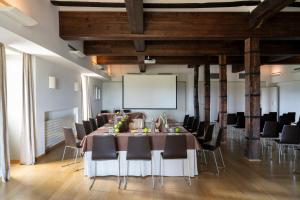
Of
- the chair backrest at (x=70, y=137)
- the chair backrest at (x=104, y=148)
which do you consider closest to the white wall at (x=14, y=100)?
the chair backrest at (x=70, y=137)

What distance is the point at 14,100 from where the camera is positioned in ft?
20.6

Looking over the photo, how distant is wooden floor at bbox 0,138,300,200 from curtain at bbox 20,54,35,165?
27 centimetres

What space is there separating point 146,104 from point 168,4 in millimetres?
8374

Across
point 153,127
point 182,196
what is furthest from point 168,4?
point 182,196

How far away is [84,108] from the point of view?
11.5 meters

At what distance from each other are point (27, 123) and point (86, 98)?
553 cm

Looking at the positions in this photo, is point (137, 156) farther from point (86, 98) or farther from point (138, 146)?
point (86, 98)

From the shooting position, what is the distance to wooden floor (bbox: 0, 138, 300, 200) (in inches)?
159

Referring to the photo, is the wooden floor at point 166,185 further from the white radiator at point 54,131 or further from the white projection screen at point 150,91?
the white projection screen at point 150,91

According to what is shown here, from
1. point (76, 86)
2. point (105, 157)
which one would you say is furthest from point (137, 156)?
point (76, 86)

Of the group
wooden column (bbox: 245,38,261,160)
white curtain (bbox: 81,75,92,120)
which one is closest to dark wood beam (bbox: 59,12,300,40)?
wooden column (bbox: 245,38,261,160)

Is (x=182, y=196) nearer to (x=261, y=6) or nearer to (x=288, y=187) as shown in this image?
(x=288, y=187)

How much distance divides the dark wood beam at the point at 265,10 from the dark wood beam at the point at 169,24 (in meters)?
0.29

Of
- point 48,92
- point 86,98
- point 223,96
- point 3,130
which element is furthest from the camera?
point 86,98
